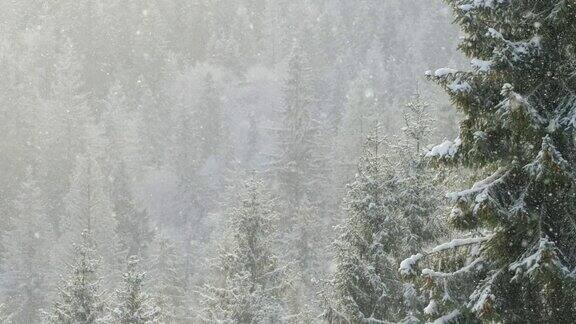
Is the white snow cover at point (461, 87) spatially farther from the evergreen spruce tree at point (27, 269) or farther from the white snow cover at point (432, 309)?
the evergreen spruce tree at point (27, 269)

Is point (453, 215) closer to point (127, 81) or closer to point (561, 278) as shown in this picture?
point (561, 278)

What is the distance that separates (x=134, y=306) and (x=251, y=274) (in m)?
4.01

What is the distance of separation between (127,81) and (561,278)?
8143cm

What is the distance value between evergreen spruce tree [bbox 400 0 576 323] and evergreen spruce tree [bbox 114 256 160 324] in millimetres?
10576

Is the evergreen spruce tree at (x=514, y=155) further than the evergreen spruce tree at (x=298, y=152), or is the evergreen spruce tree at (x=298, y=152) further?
the evergreen spruce tree at (x=298, y=152)

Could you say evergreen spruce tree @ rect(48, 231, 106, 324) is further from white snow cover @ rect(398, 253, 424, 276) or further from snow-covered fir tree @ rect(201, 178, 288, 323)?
white snow cover @ rect(398, 253, 424, 276)

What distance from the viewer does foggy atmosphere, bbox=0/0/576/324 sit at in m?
7.82

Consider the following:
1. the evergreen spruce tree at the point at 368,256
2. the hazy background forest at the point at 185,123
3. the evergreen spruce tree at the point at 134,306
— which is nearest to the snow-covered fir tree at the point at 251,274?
the hazy background forest at the point at 185,123

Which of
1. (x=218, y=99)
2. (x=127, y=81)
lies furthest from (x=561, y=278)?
(x=127, y=81)

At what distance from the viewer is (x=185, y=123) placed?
71750mm

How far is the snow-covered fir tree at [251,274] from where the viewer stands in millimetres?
19625

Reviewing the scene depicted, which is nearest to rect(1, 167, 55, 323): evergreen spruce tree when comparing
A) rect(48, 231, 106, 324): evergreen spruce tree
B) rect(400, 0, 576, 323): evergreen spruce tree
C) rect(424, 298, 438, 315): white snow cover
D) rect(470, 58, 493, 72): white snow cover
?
rect(48, 231, 106, 324): evergreen spruce tree

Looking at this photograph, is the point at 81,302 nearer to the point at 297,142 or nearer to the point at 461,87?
the point at 461,87

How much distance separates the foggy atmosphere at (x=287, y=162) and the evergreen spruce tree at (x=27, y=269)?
174mm
